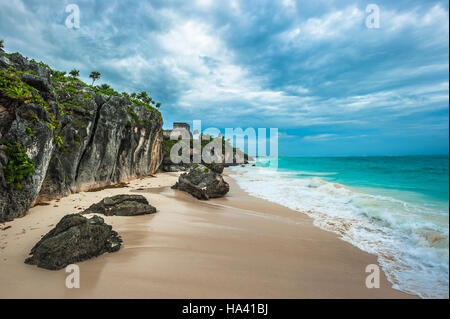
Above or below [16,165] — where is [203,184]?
below

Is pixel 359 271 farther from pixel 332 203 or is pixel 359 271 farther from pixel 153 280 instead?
pixel 332 203

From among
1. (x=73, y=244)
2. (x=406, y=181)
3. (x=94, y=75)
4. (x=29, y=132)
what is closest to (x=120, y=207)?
(x=73, y=244)

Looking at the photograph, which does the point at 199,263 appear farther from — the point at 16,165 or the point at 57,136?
the point at 57,136

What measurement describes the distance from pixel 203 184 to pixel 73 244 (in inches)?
385

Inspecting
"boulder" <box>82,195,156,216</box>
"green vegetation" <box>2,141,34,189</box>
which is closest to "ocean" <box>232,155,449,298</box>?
"boulder" <box>82,195,156,216</box>

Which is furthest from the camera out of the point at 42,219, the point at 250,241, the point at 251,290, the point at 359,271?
the point at 42,219

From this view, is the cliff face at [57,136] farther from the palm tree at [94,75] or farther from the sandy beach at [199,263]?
the palm tree at [94,75]

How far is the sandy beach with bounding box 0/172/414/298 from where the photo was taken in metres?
3.70

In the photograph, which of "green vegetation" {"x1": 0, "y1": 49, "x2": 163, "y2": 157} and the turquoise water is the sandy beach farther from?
the turquoise water

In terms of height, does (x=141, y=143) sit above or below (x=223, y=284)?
Result: above

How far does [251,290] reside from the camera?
3.84 m

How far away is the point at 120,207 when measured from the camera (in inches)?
323

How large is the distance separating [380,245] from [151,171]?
24682mm
